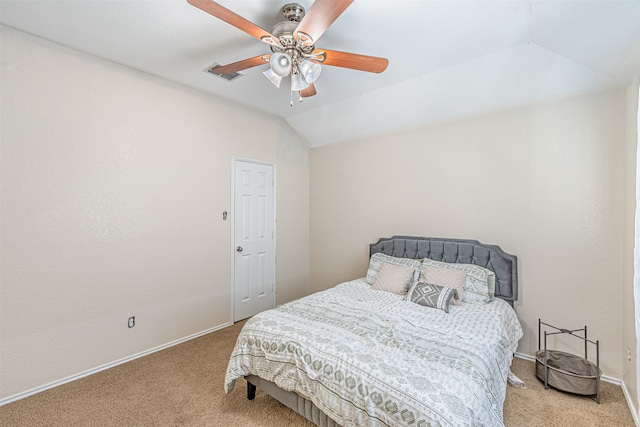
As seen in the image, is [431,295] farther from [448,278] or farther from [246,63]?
[246,63]

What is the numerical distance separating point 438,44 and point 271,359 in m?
2.68

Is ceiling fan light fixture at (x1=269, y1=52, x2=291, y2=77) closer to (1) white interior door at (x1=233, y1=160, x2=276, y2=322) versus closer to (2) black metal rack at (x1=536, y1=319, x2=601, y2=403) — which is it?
(1) white interior door at (x1=233, y1=160, x2=276, y2=322)

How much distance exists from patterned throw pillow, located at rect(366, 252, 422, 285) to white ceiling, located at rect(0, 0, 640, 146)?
5.39 ft

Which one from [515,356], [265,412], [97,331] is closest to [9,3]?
[97,331]

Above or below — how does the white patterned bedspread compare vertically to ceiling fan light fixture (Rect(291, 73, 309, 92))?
below

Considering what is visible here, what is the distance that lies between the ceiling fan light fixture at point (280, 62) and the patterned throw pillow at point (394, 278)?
217 centimetres

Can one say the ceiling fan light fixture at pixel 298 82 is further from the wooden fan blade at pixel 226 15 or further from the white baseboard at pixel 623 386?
the white baseboard at pixel 623 386

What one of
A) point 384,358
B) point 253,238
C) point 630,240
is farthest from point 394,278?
point 253,238

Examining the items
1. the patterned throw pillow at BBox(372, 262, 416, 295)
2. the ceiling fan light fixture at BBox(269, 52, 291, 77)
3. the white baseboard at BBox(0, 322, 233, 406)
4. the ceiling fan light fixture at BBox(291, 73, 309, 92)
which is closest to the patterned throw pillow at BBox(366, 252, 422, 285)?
the patterned throw pillow at BBox(372, 262, 416, 295)

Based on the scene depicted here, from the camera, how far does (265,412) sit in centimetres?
204

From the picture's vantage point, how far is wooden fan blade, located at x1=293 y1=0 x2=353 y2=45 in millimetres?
1448

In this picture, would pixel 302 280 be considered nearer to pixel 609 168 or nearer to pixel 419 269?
pixel 419 269

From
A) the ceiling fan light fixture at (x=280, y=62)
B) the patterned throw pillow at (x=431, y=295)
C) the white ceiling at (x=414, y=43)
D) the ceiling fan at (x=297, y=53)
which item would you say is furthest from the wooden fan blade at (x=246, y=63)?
the patterned throw pillow at (x=431, y=295)

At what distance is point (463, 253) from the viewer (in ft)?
10.1
